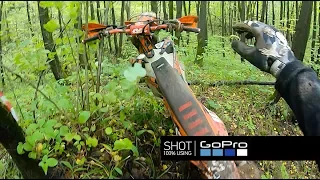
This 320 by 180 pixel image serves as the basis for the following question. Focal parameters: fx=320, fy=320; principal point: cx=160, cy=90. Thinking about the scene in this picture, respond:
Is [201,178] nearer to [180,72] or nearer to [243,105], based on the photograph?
[180,72]

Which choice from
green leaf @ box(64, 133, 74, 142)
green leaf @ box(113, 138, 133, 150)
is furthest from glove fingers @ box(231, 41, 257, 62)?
green leaf @ box(64, 133, 74, 142)

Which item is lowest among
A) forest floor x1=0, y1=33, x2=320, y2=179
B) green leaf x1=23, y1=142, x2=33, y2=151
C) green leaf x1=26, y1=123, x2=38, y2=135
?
forest floor x1=0, y1=33, x2=320, y2=179

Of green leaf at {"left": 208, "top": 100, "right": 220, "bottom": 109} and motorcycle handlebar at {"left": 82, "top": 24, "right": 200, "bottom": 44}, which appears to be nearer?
motorcycle handlebar at {"left": 82, "top": 24, "right": 200, "bottom": 44}

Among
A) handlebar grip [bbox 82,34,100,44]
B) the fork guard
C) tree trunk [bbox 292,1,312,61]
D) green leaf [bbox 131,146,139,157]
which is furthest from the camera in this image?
tree trunk [bbox 292,1,312,61]

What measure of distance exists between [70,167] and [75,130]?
0.33 meters

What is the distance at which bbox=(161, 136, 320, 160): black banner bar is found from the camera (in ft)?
7.39

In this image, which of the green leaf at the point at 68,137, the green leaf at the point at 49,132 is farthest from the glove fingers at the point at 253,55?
the green leaf at the point at 49,132

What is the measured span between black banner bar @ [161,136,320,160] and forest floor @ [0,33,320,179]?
0.19 metres

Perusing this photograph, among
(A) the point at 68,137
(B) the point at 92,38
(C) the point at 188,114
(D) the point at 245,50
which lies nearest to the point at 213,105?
(D) the point at 245,50

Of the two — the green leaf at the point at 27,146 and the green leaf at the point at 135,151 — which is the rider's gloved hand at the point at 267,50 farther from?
the green leaf at the point at 27,146

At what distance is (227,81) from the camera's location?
4.96m

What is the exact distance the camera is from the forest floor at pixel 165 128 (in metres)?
2.57

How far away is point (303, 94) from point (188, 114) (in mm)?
889

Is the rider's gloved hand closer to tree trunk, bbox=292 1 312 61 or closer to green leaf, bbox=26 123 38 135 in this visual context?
tree trunk, bbox=292 1 312 61
